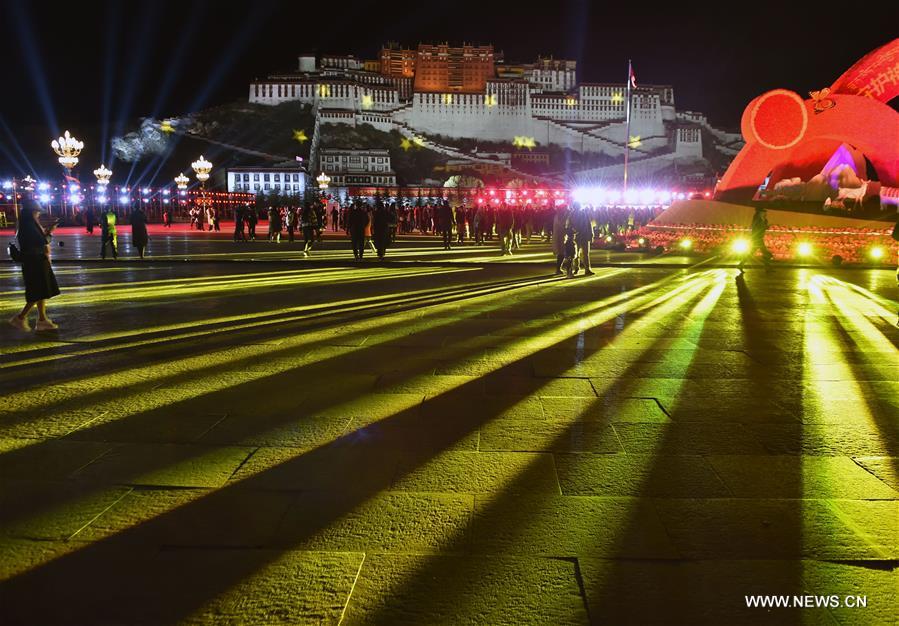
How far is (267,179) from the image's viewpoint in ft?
259

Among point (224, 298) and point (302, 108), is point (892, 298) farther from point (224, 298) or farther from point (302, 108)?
point (302, 108)

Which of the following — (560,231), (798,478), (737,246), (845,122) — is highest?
(845,122)

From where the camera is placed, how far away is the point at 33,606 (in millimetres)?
2270

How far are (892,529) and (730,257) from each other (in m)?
17.7

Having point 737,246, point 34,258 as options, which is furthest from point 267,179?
point 34,258

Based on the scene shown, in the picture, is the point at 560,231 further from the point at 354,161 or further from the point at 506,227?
the point at 354,161

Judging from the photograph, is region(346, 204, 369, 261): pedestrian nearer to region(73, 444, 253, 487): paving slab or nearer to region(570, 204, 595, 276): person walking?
region(570, 204, 595, 276): person walking

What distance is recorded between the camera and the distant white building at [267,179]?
78.1 metres

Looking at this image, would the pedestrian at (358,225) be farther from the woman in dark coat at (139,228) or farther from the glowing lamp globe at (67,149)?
the glowing lamp globe at (67,149)

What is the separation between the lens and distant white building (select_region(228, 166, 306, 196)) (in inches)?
3076

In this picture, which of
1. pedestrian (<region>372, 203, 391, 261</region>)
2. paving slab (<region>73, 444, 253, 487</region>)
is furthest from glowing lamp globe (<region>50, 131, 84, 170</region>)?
paving slab (<region>73, 444, 253, 487</region>)

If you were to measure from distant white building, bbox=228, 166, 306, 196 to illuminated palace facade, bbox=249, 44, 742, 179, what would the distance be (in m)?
17.3

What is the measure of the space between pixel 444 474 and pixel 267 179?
79672 millimetres

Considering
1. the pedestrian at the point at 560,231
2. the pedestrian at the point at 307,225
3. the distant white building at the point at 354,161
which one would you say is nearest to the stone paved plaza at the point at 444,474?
the pedestrian at the point at 560,231
